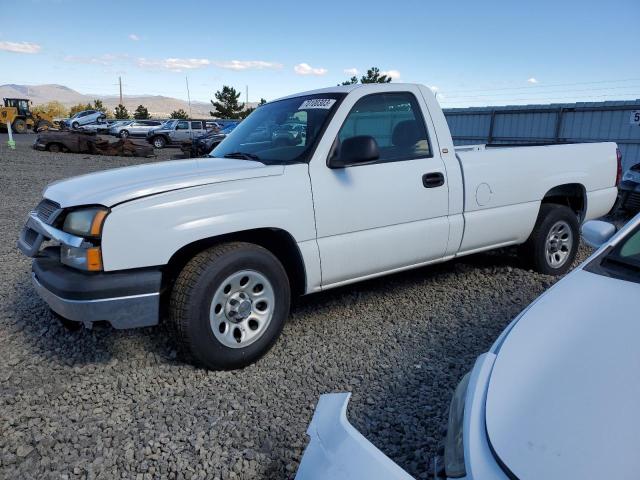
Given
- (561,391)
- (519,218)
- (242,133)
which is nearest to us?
(561,391)

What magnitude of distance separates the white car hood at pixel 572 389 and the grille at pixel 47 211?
264 cm

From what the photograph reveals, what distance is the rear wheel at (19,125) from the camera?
118 ft

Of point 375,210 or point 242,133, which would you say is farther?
point 242,133

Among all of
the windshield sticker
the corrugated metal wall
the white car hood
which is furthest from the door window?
the corrugated metal wall

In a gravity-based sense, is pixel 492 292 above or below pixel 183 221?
below

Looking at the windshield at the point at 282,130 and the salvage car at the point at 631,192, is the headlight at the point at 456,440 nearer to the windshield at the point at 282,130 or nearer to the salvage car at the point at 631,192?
the windshield at the point at 282,130

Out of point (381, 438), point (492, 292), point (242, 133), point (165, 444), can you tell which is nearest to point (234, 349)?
point (165, 444)

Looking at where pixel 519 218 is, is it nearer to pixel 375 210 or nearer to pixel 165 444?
pixel 375 210

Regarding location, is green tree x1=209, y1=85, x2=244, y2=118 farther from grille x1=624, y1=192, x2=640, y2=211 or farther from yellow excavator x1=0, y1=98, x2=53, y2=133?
grille x1=624, y1=192, x2=640, y2=211

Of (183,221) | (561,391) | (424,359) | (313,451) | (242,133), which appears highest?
(242,133)

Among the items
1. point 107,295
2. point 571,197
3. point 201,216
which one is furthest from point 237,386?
point 571,197

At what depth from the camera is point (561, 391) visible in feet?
4.71

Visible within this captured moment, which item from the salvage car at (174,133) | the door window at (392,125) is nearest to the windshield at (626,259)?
the door window at (392,125)

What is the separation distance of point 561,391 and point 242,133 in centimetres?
320
